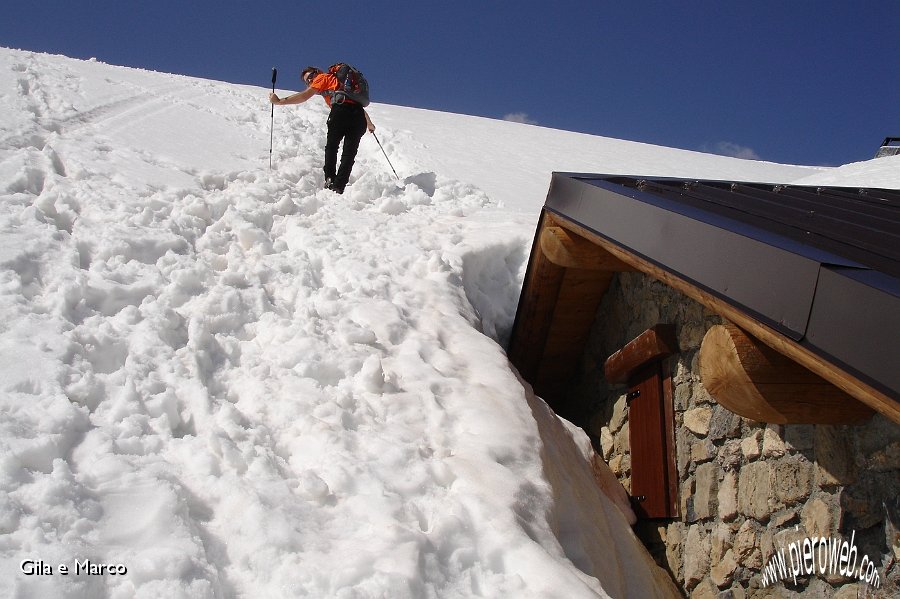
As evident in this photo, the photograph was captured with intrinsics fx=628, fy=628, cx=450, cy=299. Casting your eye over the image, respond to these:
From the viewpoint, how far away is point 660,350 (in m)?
3.81

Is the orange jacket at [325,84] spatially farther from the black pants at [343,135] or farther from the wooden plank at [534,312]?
the wooden plank at [534,312]

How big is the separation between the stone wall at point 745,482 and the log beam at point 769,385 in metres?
0.23

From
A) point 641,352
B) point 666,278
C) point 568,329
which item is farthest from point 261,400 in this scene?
point 568,329

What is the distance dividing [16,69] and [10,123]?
8.83 feet

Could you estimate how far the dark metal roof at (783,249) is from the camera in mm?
1437

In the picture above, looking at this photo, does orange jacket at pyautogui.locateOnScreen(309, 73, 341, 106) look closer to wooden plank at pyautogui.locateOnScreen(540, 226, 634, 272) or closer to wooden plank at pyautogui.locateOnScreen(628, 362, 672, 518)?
wooden plank at pyautogui.locateOnScreen(540, 226, 634, 272)

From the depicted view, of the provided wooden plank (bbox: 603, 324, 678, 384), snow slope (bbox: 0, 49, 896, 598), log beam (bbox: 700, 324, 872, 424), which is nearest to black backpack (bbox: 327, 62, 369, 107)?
snow slope (bbox: 0, 49, 896, 598)

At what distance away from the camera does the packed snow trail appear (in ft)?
6.84

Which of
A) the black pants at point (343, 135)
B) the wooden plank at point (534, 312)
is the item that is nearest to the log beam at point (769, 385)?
the wooden plank at point (534, 312)

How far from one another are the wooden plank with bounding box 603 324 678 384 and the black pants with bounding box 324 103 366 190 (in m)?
3.57

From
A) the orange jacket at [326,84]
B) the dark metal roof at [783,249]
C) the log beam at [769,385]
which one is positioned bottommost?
the log beam at [769,385]

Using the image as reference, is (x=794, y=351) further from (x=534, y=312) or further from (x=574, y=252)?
(x=534, y=312)

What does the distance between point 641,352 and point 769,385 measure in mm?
1796

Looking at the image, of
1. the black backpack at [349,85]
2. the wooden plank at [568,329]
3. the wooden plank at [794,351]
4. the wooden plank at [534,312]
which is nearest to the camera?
the wooden plank at [794,351]
